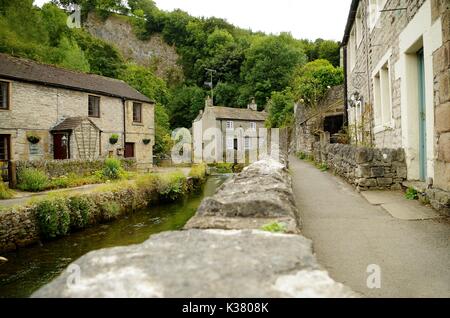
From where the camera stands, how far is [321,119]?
2081 centimetres

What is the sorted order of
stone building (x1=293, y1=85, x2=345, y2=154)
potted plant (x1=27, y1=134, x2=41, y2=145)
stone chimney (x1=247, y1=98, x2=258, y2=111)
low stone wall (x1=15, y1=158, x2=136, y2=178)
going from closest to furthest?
low stone wall (x1=15, y1=158, x2=136, y2=178) < potted plant (x1=27, y1=134, x2=41, y2=145) < stone building (x1=293, y1=85, x2=345, y2=154) < stone chimney (x1=247, y1=98, x2=258, y2=111)

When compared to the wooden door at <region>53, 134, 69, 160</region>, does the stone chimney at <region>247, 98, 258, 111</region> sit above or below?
above

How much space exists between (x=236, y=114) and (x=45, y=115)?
25.5 metres

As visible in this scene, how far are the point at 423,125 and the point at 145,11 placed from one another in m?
74.3

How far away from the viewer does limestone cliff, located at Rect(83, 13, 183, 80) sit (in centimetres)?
6675

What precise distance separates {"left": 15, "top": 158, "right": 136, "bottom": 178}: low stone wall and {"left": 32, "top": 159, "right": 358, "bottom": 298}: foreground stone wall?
47.8 ft

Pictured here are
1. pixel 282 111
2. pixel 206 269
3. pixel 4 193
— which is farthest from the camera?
pixel 282 111

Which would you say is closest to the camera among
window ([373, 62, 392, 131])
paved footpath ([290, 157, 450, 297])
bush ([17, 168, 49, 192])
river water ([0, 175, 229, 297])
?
paved footpath ([290, 157, 450, 297])

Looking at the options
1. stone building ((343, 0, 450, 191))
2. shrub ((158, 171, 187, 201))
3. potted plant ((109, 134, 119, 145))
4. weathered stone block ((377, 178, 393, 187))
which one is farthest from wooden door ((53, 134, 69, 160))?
weathered stone block ((377, 178, 393, 187))

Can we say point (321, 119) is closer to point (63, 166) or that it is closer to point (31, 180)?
point (63, 166)

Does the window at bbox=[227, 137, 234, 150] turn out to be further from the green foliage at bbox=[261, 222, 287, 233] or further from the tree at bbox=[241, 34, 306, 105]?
the green foliage at bbox=[261, 222, 287, 233]

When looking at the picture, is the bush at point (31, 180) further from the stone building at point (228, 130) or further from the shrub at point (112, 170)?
the stone building at point (228, 130)

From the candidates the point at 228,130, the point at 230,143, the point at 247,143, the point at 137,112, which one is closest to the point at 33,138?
the point at 137,112
